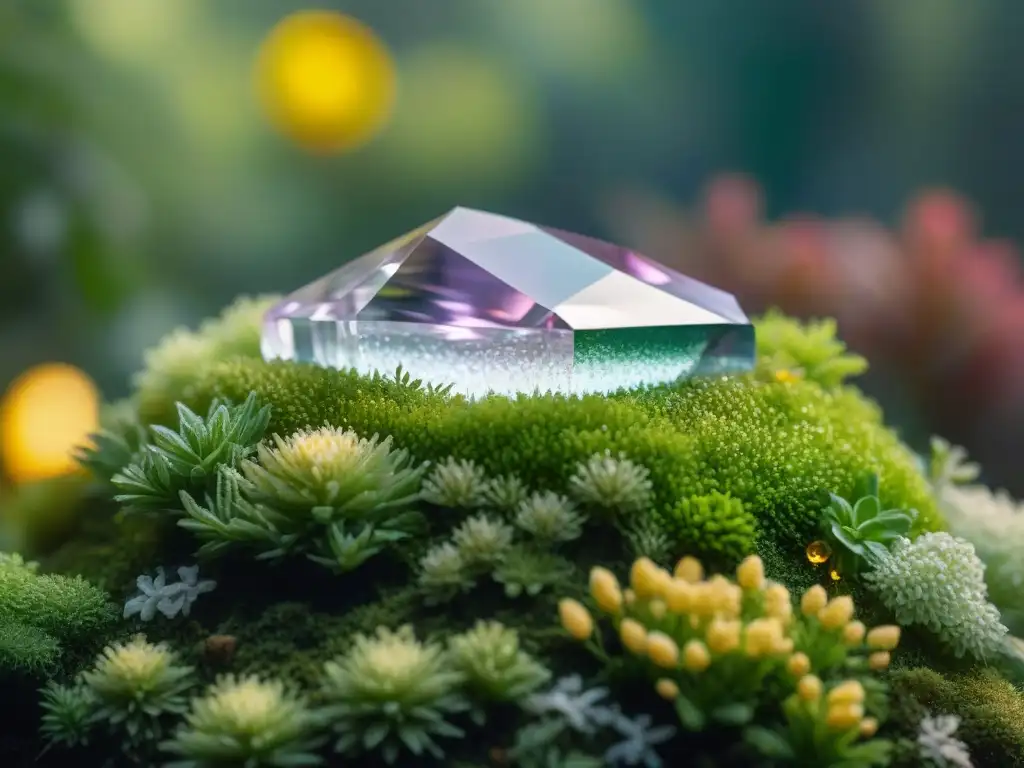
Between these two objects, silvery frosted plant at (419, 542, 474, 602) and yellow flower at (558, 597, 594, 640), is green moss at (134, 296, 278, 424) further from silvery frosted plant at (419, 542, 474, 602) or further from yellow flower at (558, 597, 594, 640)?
yellow flower at (558, 597, 594, 640)

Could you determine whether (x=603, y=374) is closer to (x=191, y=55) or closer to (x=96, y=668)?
(x=96, y=668)

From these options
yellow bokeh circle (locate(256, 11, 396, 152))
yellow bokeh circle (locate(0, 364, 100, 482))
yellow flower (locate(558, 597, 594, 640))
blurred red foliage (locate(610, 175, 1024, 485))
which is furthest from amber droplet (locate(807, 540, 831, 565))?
yellow bokeh circle (locate(256, 11, 396, 152))

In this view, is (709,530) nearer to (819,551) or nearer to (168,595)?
(819,551)

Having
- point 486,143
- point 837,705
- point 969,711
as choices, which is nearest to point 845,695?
point 837,705

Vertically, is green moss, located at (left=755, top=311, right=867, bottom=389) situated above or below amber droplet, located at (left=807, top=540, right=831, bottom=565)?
above

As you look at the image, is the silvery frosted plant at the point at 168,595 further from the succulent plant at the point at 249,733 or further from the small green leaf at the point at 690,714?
the small green leaf at the point at 690,714

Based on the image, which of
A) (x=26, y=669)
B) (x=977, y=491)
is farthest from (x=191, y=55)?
(x=977, y=491)
